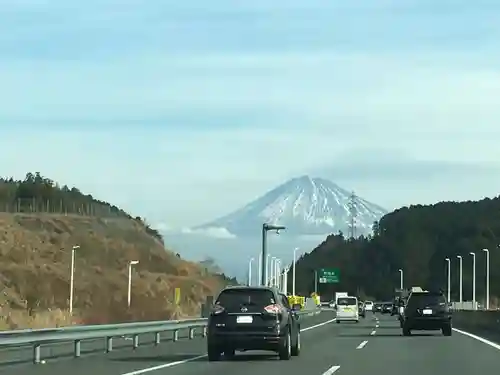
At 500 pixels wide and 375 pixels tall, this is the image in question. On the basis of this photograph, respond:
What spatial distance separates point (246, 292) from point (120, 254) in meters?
94.4

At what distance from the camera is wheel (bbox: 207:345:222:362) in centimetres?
2556

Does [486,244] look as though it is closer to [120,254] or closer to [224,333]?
[120,254]

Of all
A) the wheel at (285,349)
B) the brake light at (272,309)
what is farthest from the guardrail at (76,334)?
the wheel at (285,349)

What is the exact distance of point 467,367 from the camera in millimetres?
23203

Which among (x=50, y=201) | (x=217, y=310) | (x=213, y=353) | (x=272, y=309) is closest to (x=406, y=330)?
(x=213, y=353)

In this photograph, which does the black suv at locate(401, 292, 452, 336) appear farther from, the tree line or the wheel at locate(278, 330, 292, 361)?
the tree line

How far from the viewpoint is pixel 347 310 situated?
6781 cm

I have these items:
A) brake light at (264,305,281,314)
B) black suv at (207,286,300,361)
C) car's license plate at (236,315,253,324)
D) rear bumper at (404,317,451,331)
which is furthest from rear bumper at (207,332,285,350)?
rear bumper at (404,317,451,331)

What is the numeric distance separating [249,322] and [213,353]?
1378 mm

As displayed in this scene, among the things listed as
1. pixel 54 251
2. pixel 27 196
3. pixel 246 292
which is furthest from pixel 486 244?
pixel 246 292

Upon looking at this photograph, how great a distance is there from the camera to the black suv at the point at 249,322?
25047 mm

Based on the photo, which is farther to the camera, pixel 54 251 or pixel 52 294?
pixel 54 251

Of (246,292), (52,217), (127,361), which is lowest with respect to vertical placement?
(127,361)

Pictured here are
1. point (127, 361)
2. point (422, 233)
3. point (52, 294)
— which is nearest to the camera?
point (127, 361)
